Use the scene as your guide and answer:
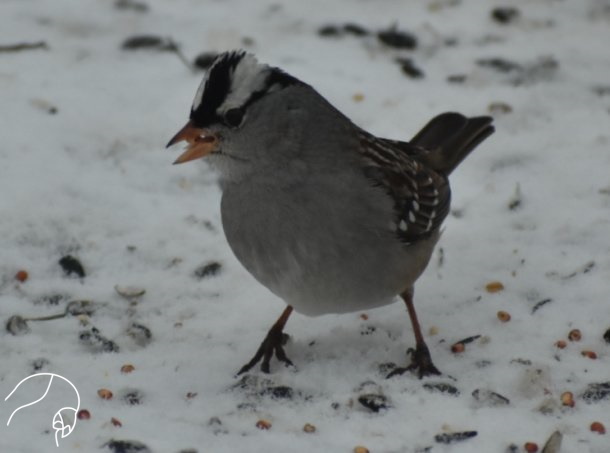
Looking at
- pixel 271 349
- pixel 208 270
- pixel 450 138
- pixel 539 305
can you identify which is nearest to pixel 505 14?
pixel 450 138

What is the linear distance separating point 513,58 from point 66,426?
3462 millimetres

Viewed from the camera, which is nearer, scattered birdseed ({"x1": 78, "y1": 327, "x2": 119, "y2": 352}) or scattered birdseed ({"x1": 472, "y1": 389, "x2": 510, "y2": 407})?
scattered birdseed ({"x1": 472, "y1": 389, "x2": 510, "y2": 407})

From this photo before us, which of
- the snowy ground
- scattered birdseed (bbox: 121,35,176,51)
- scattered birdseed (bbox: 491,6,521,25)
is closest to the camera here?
the snowy ground

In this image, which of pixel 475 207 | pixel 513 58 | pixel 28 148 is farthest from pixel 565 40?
pixel 28 148

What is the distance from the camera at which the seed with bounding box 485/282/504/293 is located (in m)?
5.13

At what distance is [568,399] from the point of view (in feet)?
14.2

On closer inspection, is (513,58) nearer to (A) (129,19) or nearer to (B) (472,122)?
(B) (472,122)

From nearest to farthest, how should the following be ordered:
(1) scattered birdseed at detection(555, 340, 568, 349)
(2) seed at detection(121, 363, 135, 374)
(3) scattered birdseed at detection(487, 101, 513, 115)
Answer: (2) seed at detection(121, 363, 135, 374), (1) scattered birdseed at detection(555, 340, 568, 349), (3) scattered birdseed at detection(487, 101, 513, 115)

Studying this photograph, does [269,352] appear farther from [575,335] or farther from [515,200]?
[515,200]

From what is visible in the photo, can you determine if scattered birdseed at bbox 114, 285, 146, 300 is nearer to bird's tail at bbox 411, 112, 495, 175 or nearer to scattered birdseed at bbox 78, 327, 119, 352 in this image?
scattered birdseed at bbox 78, 327, 119, 352

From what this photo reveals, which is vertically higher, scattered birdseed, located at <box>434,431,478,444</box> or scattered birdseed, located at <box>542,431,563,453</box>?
scattered birdseed, located at <box>542,431,563,453</box>

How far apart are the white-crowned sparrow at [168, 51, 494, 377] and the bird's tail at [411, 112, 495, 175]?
0.70 metres

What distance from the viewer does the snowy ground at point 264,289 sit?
14.1 ft

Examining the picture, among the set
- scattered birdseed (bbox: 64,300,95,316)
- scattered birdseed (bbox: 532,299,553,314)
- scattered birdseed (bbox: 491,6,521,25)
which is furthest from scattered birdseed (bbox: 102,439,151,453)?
scattered birdseed (bbox: 491,6,521,25)
